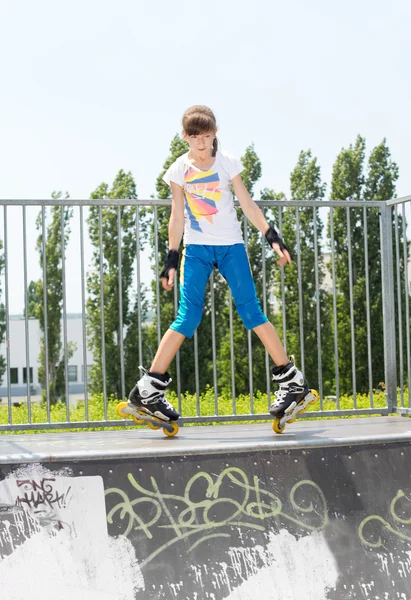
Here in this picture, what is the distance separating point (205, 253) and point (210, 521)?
1.57 meters

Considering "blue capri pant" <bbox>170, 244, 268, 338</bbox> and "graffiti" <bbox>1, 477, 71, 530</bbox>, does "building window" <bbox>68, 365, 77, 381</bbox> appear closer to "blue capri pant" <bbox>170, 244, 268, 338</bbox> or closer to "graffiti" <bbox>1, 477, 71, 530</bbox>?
"blue capri pant" <bbox>170, 244, 268, 338</bbox>

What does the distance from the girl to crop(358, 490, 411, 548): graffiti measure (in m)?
0.81

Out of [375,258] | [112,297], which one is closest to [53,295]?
[112,297]

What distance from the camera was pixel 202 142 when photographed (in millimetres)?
4297

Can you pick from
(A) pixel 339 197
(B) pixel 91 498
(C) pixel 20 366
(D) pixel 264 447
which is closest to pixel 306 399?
(D) pixel 264 447

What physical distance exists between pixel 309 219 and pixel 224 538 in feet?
65.7

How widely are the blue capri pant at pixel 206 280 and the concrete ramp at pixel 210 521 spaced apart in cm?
89

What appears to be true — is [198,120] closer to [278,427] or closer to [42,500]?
[278,427]

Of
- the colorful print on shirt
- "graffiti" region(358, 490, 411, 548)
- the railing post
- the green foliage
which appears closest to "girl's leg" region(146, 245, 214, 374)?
the colorful print on shirt

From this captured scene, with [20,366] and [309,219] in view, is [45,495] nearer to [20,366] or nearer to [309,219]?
[309,219]

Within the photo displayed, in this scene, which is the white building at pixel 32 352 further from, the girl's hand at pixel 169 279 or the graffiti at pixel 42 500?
the graffiti at pixel 42 500

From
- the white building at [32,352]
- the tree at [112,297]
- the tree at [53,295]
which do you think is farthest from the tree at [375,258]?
the white building at [32,352]

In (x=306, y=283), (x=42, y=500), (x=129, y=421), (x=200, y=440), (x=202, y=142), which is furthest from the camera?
(x=306, y=283)

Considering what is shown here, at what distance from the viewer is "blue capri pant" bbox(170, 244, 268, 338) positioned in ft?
13.9
